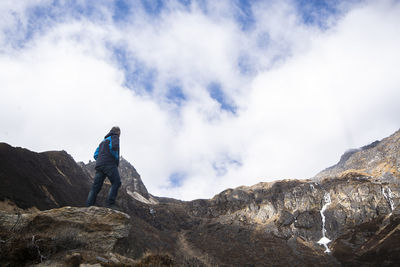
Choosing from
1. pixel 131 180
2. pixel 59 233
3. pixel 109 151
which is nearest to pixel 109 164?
pixel 109 151

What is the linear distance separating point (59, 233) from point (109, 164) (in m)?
2.92

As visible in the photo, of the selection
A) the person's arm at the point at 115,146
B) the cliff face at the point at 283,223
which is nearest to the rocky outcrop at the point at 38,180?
the cliff face at the point at 283,223

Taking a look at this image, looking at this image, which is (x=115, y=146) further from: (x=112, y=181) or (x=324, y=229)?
(x=324, y=229)

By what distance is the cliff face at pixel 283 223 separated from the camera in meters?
51.1

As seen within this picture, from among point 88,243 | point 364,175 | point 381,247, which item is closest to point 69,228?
point 88,243

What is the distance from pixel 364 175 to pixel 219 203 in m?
57.4

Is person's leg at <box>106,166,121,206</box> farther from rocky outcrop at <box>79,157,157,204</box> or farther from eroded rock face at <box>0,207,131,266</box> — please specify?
rocky outcrop at <box>79,157,157,204</box>

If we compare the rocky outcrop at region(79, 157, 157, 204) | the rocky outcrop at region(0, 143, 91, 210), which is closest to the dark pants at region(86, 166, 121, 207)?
the rocky outcrop at region(0, 143, 91, 210)

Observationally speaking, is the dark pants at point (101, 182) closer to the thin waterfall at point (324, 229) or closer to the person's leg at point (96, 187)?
the person's leg at point (96, 187)

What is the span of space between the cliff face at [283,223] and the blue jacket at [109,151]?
32.2m

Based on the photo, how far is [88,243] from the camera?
7395 mm

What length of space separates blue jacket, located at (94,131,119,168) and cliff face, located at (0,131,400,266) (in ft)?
106

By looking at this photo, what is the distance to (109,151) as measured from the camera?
369 inches

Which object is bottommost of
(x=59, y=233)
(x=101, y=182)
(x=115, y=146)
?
(x=59, y=233)
